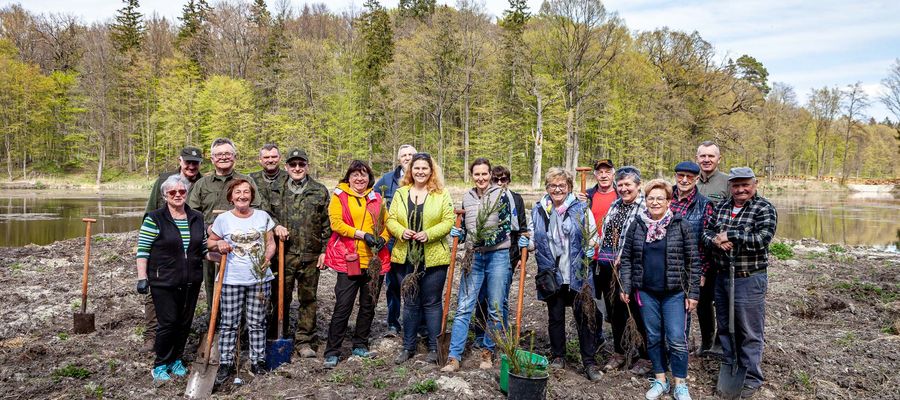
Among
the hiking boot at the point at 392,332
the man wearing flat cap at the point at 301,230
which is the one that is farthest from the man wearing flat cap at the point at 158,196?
the hiking boot at the point at 392,332

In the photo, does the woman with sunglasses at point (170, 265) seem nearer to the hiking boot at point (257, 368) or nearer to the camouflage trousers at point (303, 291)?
the hiking boot at point (257, 368)

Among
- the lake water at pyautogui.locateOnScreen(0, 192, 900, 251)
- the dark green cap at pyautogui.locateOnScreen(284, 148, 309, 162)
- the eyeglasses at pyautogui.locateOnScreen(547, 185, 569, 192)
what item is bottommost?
the lake water at pyautogui.locateOnScreen(0, 192, 900, 251)

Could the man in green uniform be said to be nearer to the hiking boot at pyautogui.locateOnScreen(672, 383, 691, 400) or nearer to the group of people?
the group of people

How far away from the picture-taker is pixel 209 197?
523cm

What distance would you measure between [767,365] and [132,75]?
163ft

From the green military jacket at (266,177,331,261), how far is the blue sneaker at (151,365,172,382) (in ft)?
4.93

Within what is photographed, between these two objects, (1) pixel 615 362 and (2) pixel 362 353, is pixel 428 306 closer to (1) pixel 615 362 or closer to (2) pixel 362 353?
(2) pixel 362 353

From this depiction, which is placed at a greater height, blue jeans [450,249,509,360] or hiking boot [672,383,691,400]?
blue jeans [450,249,509,360]

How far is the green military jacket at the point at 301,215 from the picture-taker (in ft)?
17.1

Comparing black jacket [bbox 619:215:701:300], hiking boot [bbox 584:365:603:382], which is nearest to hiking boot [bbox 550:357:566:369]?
hiking boot [bbox 584:365:603:382]

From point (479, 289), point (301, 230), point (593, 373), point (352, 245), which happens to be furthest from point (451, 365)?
point (301, 230)

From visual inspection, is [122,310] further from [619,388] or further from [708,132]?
[708,132]

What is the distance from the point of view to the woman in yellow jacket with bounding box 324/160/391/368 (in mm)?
4891

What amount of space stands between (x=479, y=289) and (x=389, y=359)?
46.7 inches
